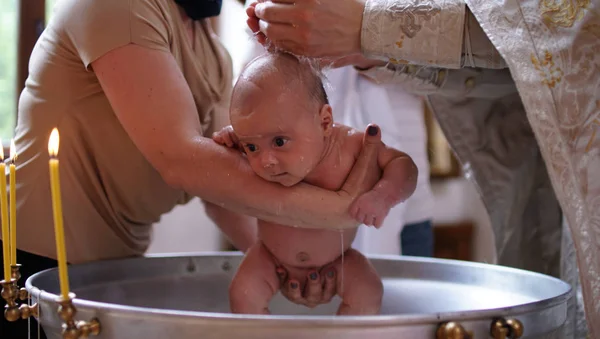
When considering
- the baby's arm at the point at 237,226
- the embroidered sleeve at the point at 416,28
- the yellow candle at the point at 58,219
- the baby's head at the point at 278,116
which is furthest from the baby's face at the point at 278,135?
the baby's arm at the point at 237,226

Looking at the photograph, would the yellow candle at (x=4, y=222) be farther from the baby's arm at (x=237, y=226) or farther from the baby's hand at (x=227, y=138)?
the baby's arm at (x=237, y=226)

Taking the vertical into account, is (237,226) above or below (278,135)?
below

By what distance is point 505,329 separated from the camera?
0.73 metres

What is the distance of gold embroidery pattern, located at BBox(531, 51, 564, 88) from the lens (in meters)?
0.90

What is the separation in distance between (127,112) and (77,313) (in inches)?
11.9

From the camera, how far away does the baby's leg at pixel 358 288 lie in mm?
1013

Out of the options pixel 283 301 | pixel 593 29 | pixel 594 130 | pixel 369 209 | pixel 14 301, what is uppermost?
pixel 593 29

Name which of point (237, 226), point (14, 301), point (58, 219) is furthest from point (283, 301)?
point (58, 219)

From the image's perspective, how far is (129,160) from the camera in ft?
3.56

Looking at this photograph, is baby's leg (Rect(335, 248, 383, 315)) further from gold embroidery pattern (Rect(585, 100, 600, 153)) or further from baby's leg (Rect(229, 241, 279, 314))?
gold embroidery pattern (Rect(585, 100, 600, 153))

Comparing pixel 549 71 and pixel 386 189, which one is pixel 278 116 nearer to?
pixel 386 189

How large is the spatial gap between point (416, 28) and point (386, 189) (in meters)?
0.21

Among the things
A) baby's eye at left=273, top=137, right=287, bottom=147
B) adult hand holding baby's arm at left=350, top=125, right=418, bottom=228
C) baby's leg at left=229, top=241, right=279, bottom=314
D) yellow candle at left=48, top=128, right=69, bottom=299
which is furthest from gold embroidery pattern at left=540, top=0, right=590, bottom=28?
yellow candle at left=48, top=128, right=69, bottom=299

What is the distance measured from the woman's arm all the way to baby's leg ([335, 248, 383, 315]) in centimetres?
12
